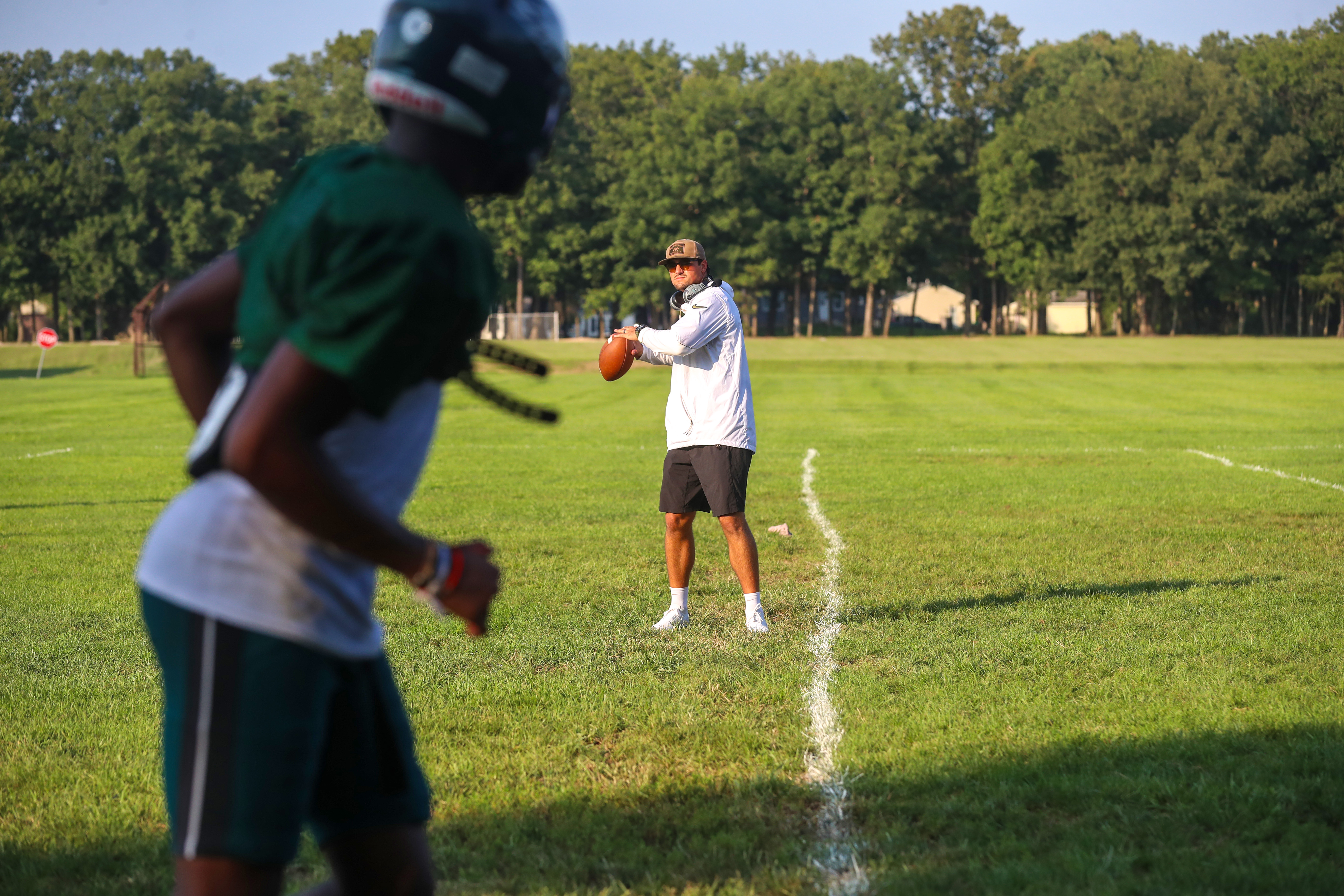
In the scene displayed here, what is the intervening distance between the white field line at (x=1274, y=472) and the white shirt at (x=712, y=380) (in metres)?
9.89

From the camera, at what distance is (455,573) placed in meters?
2.11

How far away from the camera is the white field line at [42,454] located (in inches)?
715

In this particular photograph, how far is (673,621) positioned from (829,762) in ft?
8.63

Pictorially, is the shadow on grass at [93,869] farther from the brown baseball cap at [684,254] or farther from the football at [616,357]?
the brown baseball cap at [684,254]

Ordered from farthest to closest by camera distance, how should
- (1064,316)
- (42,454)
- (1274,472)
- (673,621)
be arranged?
1. (1064,316)
2. (42,454)
3. (1274,472)
4. (673,621)

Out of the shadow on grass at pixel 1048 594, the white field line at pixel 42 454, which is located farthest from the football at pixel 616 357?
the white field line at pixel 42 454

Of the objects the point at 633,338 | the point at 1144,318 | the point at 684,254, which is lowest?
the point at 633,338

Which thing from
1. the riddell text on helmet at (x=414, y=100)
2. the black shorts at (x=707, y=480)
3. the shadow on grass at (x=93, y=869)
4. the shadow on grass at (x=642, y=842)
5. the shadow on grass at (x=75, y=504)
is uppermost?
the riddell text on helmet at (x=414, y=100)

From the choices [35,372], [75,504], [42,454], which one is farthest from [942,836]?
[35,372]

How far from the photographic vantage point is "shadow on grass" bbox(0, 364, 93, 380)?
47562mm

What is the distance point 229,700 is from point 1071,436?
811 inches

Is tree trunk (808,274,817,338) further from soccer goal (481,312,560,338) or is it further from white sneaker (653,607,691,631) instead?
white sneaker (653,607,691,631)

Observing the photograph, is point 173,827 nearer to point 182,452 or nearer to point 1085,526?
point 1085,526

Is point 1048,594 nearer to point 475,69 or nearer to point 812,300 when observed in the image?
point 475,69
